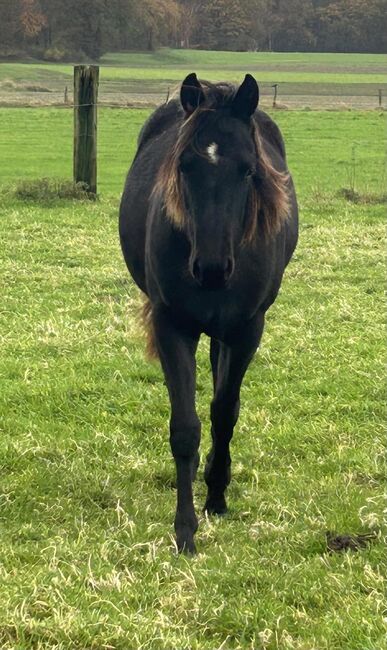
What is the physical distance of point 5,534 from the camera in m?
4.11

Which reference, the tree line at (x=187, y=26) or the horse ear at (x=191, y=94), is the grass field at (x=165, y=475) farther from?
the tree line at (x=187, y=26)

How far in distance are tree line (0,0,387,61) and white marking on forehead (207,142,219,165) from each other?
1859 cm

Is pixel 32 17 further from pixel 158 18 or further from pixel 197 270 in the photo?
pixel 197 270

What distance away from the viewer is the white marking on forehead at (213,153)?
381cm

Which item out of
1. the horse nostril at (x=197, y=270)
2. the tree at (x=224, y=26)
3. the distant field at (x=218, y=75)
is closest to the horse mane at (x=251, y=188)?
the horse nostril at (x=197, y=270)

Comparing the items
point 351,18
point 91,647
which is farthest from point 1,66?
point 91,647

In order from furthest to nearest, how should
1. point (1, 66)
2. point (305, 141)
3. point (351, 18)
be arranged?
point (1, 66) → point (305, 141) → point (351, 18)

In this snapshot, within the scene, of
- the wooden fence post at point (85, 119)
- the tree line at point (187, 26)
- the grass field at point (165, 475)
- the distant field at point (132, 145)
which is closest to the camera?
the grass field at point (165, 475)

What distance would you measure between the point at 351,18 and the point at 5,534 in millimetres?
21769

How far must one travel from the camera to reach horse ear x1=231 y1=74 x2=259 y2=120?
3.99m

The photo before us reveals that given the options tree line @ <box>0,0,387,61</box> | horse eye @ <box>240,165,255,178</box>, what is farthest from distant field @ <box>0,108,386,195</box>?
horse eye @ <box>240,165,255,178</box>

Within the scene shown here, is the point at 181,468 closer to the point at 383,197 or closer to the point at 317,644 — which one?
the point at 317,644

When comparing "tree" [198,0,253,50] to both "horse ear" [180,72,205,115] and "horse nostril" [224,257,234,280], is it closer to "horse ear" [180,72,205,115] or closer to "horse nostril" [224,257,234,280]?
"horse ear" [180,72,205,115]

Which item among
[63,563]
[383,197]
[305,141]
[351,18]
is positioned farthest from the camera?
[305,141]
